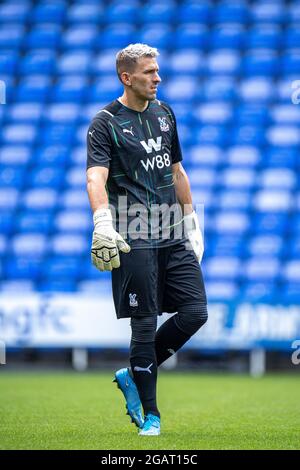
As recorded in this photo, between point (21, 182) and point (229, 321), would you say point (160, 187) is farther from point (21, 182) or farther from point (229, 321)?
point (21, 182)

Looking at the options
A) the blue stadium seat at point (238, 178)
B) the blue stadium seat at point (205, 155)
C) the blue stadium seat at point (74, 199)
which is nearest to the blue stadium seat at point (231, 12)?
the blue stadium seat at point (205, 155)

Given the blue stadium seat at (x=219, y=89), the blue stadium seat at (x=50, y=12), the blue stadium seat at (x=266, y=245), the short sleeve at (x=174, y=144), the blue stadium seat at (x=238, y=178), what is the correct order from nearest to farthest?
the short sleeve at (x=174, y=144), the blue stadium seat at (x=266, y=245), the blue stadium seat at (x=238, y=178), the blue stadium seat at (x=219, y=89), the blue stadium seat at (x=50, y=12)

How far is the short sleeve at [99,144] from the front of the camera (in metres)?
4.91

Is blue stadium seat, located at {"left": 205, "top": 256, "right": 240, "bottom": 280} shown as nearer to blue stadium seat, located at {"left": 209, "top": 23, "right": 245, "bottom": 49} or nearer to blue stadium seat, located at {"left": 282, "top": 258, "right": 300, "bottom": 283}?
blue stadium seat, located at {"left": 282, "top": 258, "right": 300, "bottom": 283}

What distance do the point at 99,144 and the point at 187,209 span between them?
740 mm

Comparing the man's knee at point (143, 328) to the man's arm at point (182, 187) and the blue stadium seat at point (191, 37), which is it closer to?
the man's arm at point (182, 187)

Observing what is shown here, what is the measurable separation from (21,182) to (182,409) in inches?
287

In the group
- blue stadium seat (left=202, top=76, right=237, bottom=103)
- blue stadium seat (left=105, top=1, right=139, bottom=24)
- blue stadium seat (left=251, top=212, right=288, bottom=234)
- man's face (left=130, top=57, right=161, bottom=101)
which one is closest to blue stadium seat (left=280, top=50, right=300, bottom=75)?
blue stadium seat (left=202, top=76, right=237, bottom=103)

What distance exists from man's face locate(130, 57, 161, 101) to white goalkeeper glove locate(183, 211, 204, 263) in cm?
76

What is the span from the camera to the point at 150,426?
4836mm

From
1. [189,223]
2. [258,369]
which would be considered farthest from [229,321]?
[189,223]

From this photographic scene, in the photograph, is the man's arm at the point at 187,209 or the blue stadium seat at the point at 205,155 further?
the blue stadium seat at the point at 205,155

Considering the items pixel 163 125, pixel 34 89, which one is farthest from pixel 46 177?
pixel 163 125

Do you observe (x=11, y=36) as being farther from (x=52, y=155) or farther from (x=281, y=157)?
(x=281, y=157)
